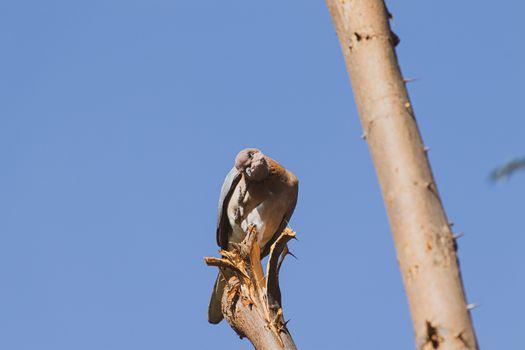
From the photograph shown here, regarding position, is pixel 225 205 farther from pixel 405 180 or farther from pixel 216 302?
pixel 405 180

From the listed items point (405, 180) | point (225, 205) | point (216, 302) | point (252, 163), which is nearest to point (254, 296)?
point (216, 302)

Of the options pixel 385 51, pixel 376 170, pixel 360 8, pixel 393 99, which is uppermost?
pixel 360 8

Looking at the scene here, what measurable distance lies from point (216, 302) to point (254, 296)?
49.5 inches

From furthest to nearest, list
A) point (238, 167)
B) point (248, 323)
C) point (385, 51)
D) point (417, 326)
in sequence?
point (238, 167), point (248, 323), point (385, 51), point (417, 326)

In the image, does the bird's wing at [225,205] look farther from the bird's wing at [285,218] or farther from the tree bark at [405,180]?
the tree bark at [405,180]

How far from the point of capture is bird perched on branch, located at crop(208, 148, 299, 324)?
8.20 metres

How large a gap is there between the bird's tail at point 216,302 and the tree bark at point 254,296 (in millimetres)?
605

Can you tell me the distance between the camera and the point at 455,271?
3701 mm

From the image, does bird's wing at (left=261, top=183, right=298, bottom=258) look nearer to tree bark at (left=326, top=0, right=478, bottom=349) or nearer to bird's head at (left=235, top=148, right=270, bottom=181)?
bird's head at (left=235, top=148, right=270, bottom=181)

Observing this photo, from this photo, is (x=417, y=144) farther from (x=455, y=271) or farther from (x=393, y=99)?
(x=455, y=271)

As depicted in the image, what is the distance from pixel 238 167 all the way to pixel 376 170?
4247 millimetres

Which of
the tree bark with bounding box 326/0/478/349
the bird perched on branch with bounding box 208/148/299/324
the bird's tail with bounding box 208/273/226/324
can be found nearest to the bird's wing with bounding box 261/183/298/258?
the bird perched on branch with bounding box 208/148/299/324

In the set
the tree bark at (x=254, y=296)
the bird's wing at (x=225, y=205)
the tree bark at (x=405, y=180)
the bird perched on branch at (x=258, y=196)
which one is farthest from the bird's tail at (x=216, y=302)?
the tree bark at (x=405, y=180)

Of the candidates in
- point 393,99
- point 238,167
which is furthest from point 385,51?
point 238,167
